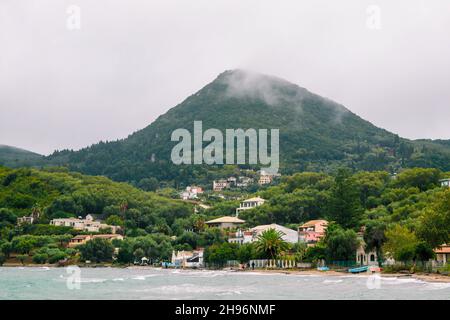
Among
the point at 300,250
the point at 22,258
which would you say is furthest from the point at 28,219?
the point at 300,250

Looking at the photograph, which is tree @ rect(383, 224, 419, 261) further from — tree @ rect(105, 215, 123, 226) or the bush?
tree @ rect(105, 215, 123, 226)

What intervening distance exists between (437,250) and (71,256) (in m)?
61.4

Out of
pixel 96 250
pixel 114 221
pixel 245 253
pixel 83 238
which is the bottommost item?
pixel 245 253

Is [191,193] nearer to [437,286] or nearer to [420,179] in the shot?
[420,179]

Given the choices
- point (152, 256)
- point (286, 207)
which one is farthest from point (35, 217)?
point (286, 207)

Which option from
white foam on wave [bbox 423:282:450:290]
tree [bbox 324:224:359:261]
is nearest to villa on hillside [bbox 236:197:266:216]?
tree [bbox 324:224:359:261]

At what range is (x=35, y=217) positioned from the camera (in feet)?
439

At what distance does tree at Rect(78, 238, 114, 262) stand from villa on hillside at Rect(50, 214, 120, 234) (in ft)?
64.9

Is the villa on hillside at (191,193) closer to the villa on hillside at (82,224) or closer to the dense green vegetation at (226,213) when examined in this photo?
the dense green vegetation at (226,213)

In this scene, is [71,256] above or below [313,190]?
below

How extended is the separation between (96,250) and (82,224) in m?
24.1

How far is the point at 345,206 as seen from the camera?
298 feet

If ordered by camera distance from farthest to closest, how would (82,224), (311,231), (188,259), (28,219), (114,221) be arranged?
(28,219) < (114,221) < (82,224) < (311,231) < (188,259)
